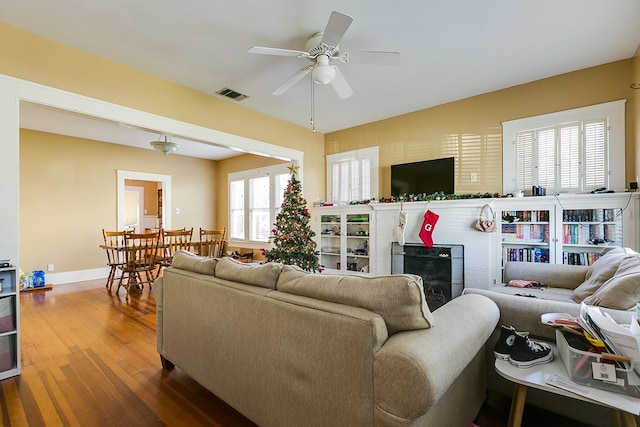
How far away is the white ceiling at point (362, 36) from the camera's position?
2.55 metres

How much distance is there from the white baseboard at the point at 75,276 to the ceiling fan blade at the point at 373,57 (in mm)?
6162

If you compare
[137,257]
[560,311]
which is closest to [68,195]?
[137,257]

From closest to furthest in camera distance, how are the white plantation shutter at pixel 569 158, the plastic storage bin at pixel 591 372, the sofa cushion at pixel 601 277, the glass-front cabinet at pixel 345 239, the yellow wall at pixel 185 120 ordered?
1. the plastic storage bin at pixel 591 372
2. the sofa cushion at pixel 601 277
3. the yellow wall at pixel 185 120
4. the white plantation shutter at pixel 569 158
5. the glass-front cabinet at pixel 345 239

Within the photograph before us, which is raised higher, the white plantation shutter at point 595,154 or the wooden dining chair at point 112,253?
the white plantation shutter at point 595,154

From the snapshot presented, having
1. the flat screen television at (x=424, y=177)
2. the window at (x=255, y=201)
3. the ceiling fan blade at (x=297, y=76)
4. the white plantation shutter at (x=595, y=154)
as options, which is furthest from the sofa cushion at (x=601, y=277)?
the window at (x=255, y=201)

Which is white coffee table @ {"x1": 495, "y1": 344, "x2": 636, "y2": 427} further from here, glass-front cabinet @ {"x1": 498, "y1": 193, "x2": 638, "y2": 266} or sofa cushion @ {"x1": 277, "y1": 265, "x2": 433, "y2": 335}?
glass-front cabinet @ {"x1": 498, "y1": 193, "x2": 638, "y2": 266}

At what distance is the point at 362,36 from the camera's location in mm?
2953

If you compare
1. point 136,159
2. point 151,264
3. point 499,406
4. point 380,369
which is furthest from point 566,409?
point 136,159

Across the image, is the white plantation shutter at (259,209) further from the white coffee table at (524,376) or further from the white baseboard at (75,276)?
the white coffee table at (524,376)

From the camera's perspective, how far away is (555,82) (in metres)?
3.84

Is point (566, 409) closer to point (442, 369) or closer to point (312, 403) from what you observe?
point (442, 369)

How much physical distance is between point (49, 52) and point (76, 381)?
9.67 feet

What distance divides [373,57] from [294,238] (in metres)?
2.70

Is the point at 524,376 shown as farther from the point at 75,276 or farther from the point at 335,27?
the point at 75,276
